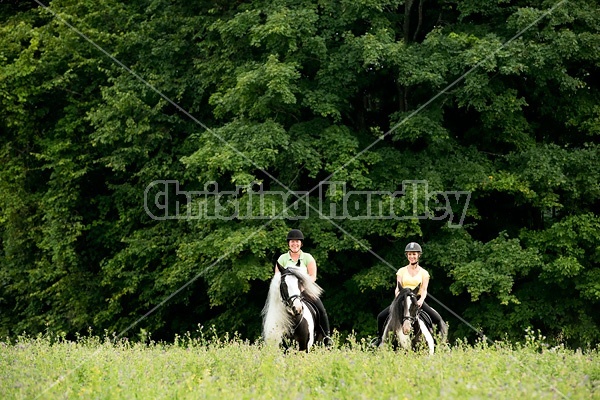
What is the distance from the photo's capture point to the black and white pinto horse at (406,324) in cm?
1204

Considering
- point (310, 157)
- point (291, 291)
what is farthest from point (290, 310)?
point (310, 157)

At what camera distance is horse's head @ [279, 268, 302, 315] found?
12.3 meters

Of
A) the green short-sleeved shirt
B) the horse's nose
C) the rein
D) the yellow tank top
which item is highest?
the green short-sleeved shirt

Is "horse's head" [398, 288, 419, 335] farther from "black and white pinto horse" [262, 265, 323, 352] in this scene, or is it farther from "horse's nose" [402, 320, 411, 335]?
"black and white pinto horse" [262, 265, 323, 352]

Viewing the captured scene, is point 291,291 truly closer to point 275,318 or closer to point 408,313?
point 275,318

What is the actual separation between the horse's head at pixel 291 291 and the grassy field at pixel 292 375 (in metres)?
1.04

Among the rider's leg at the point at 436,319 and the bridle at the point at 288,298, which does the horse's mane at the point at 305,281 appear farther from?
the rider's leg at the point at 436,319

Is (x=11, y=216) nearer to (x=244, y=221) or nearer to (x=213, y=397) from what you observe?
(x=244, y=221)

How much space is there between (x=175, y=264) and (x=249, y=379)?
532 inches

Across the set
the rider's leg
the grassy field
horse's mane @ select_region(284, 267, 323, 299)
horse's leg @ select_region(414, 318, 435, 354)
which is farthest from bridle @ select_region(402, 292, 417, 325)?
horse's mane @ select_region(284, 267, 323, 299)

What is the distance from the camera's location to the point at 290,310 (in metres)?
12.3

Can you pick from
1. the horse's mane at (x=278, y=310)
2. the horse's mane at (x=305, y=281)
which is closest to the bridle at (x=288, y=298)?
the horse's mane at (x=278, y=310)

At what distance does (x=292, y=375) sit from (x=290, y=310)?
3.32m

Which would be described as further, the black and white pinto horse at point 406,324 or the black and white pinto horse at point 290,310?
the black and white pinto horse at point 290,310
